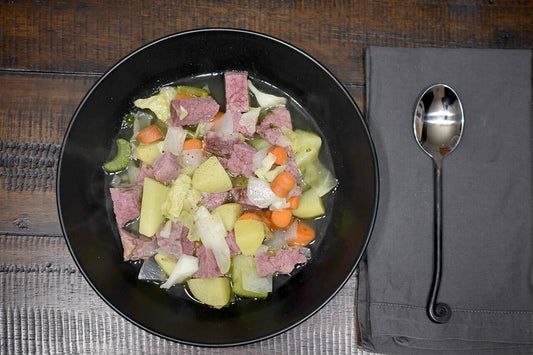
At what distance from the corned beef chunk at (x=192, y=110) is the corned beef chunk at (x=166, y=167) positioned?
0.14m

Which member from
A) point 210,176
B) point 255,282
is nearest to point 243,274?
point 255,282

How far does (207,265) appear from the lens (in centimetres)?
→ 185

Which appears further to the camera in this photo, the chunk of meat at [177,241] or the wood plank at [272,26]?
the wood plank at [272,26]

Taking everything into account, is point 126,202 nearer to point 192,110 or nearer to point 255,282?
point 192,110

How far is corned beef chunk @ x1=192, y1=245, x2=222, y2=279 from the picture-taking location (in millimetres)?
1848

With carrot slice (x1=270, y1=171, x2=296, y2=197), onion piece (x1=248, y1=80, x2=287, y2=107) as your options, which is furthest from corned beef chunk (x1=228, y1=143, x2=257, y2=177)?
onion piece (x1=248, y1=80, x2=287, y2=107)

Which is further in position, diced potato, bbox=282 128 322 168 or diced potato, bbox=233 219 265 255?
diced potato, bbox=282 128 322 168

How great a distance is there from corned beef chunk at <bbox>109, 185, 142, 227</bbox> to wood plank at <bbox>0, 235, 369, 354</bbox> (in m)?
0.28

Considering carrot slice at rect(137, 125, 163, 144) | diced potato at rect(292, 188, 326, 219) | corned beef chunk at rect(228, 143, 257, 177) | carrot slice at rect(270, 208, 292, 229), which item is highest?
carrot slice at rect(137, 125, 163, 144)

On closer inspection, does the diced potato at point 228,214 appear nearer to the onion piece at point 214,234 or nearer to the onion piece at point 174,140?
the onion piece at point 214,234

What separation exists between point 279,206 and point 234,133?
1.09 ft

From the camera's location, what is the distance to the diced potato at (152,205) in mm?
1878

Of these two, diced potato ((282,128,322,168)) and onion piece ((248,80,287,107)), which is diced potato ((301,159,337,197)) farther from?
onion piece ((248,80,287,107))

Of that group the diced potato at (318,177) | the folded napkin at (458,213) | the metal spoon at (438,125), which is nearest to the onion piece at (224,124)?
the diced potato at (318,177)
